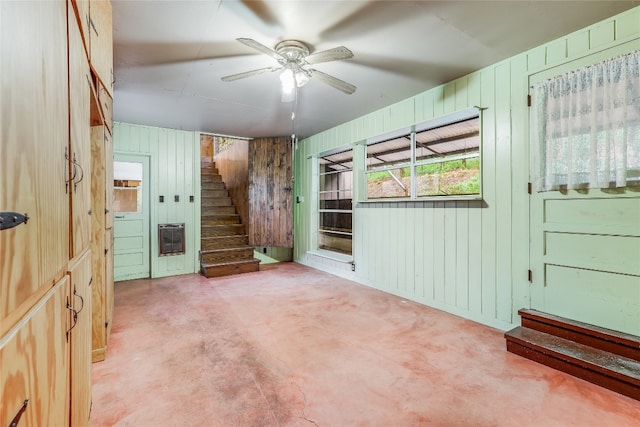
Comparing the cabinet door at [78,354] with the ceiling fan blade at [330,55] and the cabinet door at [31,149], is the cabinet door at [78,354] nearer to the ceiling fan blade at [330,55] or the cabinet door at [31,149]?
the cabinet door at [31,149]

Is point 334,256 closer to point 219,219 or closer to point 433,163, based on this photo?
point 433,163

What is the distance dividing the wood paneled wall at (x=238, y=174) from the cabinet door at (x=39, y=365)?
5344mm

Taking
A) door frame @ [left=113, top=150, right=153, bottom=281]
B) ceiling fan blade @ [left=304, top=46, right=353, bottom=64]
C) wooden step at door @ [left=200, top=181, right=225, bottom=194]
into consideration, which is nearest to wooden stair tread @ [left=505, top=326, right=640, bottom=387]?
ceiling fan blade @ [left=304, top=46, right=353, bottom=64]

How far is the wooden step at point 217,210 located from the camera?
21.5ft

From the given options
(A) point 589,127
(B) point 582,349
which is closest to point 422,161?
(A) point 589,127

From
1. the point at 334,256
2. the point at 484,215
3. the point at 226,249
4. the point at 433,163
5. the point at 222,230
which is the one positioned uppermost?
the point at 433,163

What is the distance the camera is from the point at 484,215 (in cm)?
312

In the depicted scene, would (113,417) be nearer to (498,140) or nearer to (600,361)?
(600,361)

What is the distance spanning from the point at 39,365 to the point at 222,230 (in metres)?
5.70

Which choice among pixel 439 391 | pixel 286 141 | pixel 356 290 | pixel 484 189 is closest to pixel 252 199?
pixel 286 141

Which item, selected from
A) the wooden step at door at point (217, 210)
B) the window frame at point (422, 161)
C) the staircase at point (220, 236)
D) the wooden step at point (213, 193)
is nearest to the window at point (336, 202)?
the window frame at point (422, 161)

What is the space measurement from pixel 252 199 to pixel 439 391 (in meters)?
4.69

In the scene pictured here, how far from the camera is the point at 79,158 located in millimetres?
1189

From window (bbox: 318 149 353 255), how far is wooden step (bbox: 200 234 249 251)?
157 centimetres
